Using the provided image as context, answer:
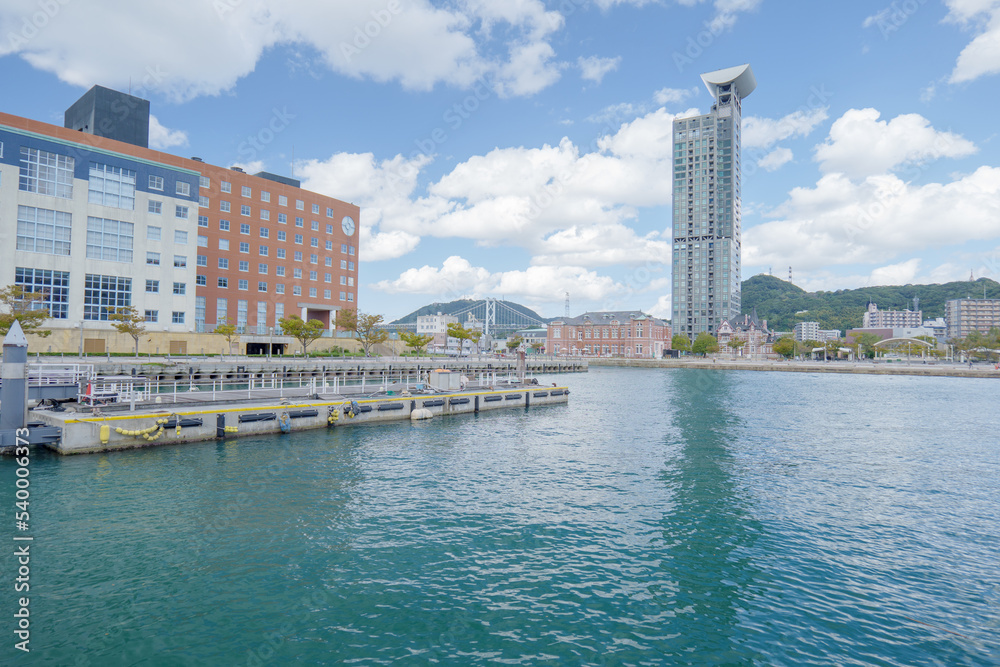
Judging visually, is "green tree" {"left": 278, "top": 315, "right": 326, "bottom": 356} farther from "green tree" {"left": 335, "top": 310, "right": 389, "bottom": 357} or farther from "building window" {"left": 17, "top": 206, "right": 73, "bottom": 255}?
"building window" {"left": 17, "top": 206, "right": 73, "bottom": 255}

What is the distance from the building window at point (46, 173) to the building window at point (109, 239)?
174 inches

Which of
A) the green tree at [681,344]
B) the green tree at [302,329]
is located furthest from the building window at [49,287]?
the green tree at [681,344]

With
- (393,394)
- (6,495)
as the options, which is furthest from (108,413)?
(393,394)

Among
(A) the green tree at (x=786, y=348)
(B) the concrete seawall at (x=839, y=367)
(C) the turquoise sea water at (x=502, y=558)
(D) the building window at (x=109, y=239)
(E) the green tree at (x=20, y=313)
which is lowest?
(C) the turquoise sea water at (x=502, y=558)

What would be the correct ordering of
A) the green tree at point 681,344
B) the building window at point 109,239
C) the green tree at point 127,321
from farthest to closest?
the green tree at point 681,344 → the building window at point 109,239 → the green tree at point 127,321

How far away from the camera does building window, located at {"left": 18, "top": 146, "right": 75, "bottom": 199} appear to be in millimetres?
61000

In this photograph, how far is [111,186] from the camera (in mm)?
67375

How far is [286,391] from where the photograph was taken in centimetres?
4253

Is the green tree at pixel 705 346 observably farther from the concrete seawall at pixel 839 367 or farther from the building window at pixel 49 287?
the building window at pixel 49 287

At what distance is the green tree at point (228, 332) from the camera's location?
240 feet

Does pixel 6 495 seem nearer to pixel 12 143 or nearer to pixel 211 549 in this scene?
pixel 211 549

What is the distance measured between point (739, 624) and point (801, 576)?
386cm

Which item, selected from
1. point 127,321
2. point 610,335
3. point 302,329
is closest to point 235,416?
point 127,321

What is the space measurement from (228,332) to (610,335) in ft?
424
